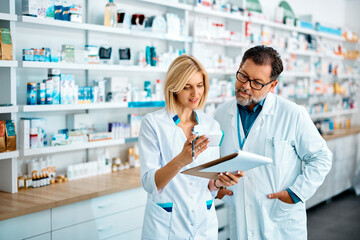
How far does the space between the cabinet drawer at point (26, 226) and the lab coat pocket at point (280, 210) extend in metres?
1.49

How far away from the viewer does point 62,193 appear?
9.86 feet

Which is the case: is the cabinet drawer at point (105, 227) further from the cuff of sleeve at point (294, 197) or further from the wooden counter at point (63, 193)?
the cuff of sleeve at point (294, 197)

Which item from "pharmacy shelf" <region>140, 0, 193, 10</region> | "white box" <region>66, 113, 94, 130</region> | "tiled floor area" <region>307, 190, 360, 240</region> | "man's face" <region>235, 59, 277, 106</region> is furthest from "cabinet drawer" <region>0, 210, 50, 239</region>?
"tiled floor area" <region>307, 190, 360, 240</region>

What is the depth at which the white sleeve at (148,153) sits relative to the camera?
6.59 ft

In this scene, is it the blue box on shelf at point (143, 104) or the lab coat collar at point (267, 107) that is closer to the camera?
the lab coat collar at point (267, 107)

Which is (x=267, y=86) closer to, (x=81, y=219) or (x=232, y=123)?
(x=232, y=123)

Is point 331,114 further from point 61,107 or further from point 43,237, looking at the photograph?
point 43,237

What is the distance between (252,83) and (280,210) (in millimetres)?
734

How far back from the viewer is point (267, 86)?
2.33 metres

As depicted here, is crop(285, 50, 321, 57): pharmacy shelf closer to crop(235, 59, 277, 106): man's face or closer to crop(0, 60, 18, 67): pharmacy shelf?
crop(235, 59, 277, 106): man's face

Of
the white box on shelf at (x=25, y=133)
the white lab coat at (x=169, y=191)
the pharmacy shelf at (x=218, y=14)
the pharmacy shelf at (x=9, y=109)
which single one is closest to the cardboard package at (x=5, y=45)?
the pharmacy shelf at (x=9, y=109)

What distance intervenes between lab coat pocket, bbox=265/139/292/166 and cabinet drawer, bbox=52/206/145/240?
145cm

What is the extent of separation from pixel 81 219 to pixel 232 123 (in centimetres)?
136

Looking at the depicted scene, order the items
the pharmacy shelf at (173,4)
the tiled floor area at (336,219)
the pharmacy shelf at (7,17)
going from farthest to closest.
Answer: the tiled floor area at (336,219), the pharmacy shelf at (173,4), the pharmacy shelf at (7,17)
